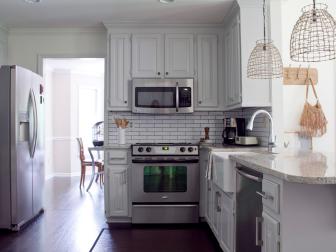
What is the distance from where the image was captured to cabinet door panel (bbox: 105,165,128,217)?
3.86 meters

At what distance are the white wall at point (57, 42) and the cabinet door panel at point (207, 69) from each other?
4.19ft

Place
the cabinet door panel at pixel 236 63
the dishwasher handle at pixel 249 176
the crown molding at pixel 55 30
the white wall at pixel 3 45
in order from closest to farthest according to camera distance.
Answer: the dishwasher handle at pixel 249 176, the cabinet door panel at pixel 236 63, the white wall at pixel 3 45, the crown molding at pixel 55 30

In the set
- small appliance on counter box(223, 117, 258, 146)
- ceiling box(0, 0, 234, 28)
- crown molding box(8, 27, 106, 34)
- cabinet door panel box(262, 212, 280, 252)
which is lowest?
cabinet door panel box(262, 212, 280, 252)

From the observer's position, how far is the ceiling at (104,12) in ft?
11.7

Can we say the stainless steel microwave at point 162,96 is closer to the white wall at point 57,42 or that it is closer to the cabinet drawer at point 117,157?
the cabinet drawer at point 117,157

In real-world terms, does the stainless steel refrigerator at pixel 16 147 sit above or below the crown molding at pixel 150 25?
below

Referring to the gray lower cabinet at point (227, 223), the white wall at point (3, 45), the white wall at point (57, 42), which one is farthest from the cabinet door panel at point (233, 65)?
the white wall at point (3, 45)

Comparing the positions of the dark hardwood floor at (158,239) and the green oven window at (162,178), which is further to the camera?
the green oven window at (162,178)

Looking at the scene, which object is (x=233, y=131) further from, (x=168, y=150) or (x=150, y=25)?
(x=150, y=25)

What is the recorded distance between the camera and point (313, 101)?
3555 mm

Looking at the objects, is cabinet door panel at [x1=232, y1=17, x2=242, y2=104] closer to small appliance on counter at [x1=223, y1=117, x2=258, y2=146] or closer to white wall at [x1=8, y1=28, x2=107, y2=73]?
small appliance on counter at [x1=223, y1=117, x2=258, y2=146]

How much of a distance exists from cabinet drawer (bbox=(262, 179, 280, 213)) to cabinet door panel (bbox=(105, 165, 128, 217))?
2.29 metres

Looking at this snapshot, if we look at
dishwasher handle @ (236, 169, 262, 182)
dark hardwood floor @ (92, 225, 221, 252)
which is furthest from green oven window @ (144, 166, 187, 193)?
dishwasher handle @ (236, 169, 262, 182)

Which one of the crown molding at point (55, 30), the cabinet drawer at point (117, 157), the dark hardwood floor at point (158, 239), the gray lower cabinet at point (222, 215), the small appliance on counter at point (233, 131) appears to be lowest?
the dark hardwood floor at point (158, 239)
